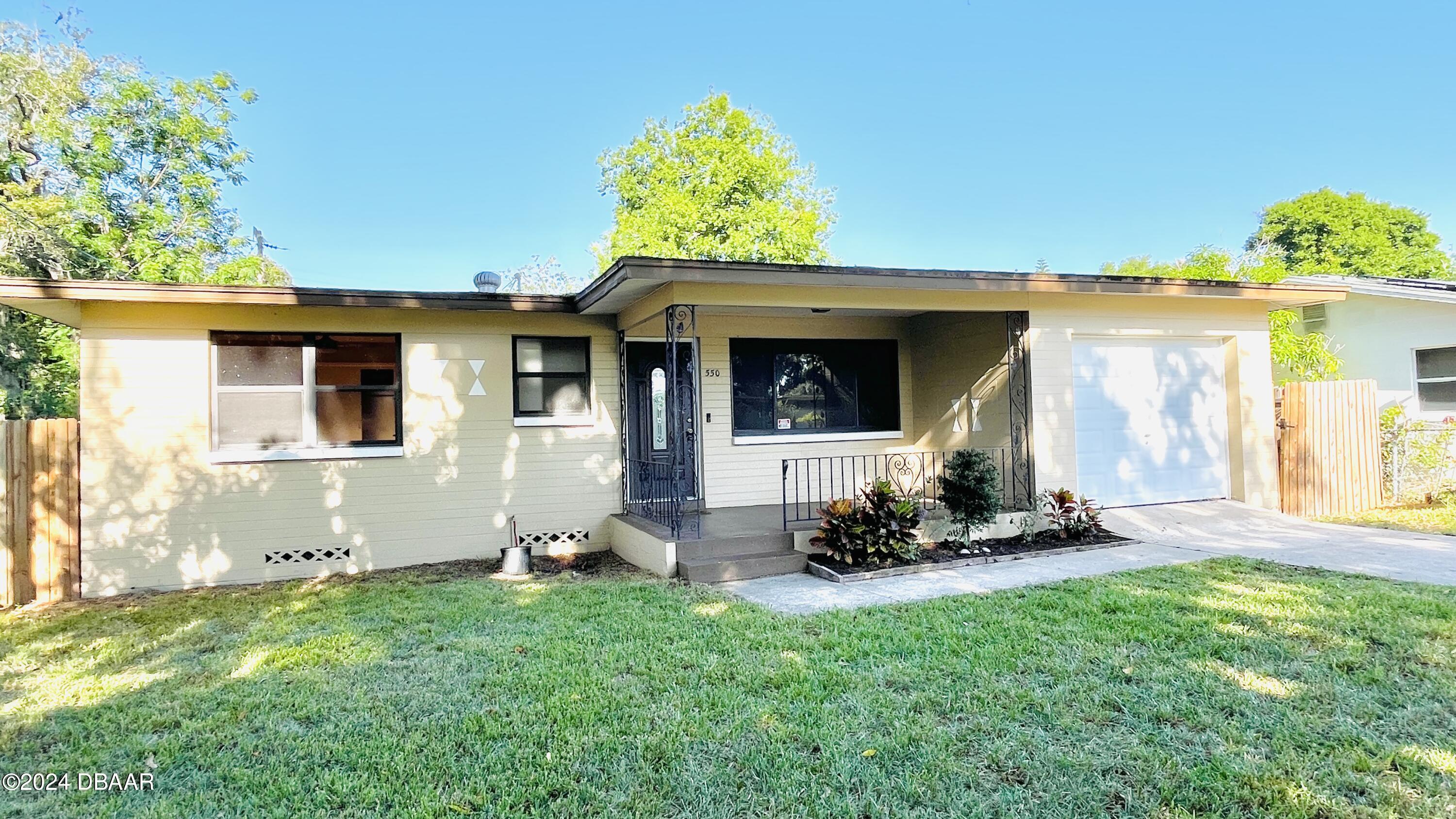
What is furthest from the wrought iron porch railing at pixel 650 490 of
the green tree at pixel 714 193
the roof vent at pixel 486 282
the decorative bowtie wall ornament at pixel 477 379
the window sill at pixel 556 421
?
the green tree at pixel 714 193

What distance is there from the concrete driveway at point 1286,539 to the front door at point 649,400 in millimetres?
5221

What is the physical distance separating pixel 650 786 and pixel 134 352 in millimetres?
7029

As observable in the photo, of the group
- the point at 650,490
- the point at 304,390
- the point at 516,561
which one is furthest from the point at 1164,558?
the point at 304,390

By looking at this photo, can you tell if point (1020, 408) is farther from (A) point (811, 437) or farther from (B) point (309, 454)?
(B) point (309, 454)

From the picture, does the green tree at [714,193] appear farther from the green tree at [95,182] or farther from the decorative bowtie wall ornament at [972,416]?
the decorative bowtie wall ornament at [972,416]

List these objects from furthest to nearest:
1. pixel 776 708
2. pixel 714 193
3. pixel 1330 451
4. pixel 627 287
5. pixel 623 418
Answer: pixel 714 193 < pixel 1330 451 < pixel 623 418 < pixel 627 287 < pixel 776 708

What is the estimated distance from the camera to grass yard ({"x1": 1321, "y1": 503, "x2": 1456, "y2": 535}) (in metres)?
7.46

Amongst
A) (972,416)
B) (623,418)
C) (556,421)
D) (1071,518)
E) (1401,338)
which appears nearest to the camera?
(1071,518)

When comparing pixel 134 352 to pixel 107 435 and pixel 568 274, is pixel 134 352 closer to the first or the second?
pixel 107 435

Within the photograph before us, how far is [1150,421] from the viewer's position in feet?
27.9

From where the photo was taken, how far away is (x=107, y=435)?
6531 millimetres

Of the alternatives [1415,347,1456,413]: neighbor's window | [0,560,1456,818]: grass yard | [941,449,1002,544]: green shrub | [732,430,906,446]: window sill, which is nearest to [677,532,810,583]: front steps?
[0,560,1456,818]: grass yard

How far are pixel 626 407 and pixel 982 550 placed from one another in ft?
14.0

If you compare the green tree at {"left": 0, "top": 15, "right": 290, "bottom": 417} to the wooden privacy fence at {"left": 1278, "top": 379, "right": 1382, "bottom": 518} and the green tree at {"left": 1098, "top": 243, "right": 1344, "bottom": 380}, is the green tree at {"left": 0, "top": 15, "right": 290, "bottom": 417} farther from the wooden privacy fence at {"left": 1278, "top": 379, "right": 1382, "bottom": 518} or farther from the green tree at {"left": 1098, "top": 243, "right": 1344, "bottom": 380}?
the wooden privacy fence at {"left": 1278, "top": 379, "right": 1382, "bottom": 518}
